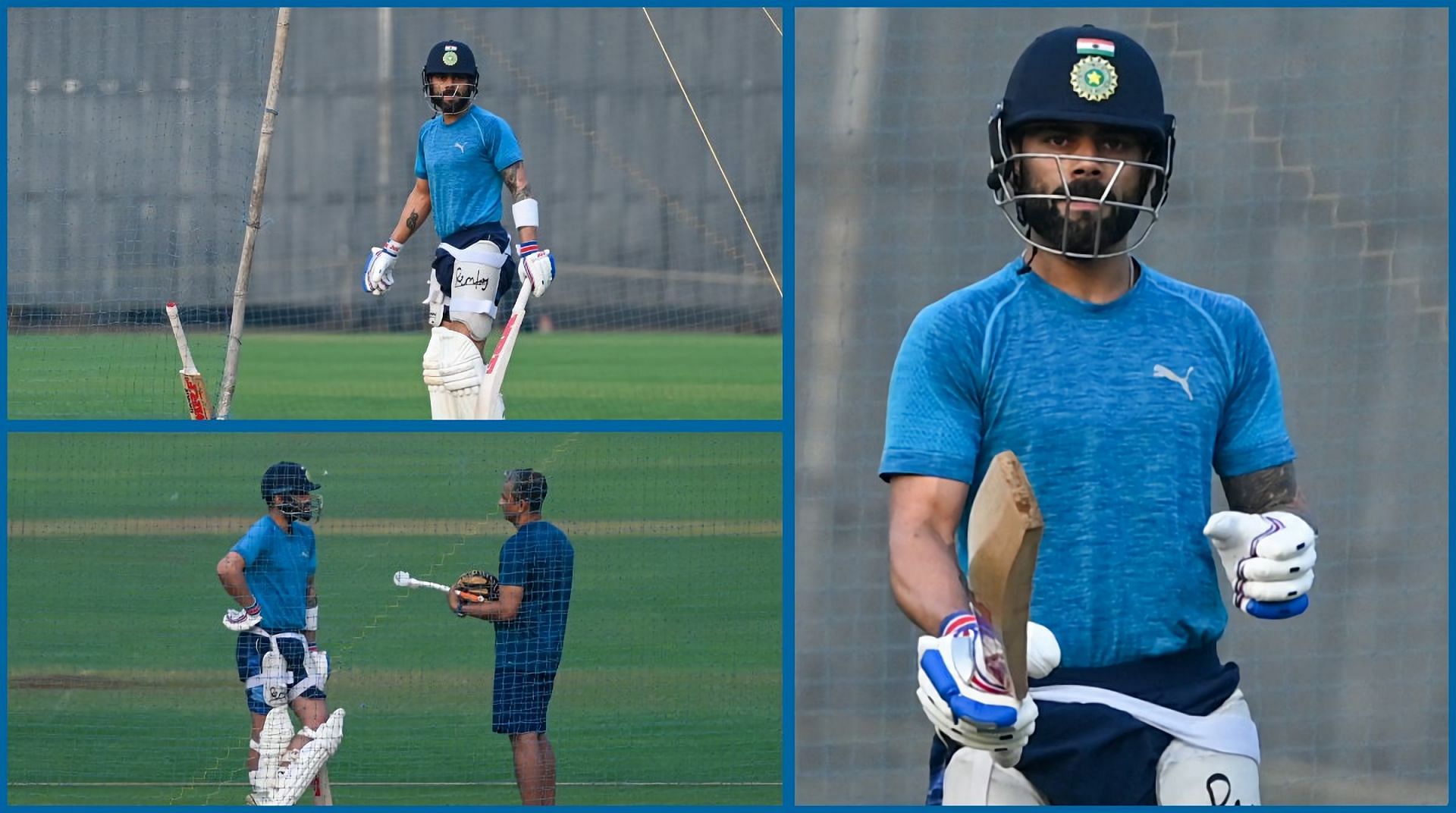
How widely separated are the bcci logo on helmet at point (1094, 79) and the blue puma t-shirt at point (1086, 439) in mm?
314

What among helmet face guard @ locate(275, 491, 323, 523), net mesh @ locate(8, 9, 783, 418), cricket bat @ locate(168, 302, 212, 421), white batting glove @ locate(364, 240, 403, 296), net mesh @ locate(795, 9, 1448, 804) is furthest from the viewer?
net mesh @ locate(8, 9, 783, 418)

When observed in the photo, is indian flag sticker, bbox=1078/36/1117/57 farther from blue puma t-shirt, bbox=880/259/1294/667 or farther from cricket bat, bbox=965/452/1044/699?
cricket bat, bbox=965/452/1044/699

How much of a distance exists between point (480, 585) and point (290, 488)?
0.65m

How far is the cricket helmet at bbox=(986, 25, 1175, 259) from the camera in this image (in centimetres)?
349

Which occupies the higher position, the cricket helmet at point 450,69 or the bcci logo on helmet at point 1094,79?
the cricket helmet at point 450,69

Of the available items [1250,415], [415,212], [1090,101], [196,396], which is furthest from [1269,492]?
[196,396]

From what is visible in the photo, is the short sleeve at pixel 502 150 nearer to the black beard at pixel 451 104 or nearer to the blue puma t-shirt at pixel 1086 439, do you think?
the black beard at pixel 451 104

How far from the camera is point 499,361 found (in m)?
6.64

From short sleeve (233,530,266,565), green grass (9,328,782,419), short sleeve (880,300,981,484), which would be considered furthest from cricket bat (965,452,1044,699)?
green grass (9,328,782,419)

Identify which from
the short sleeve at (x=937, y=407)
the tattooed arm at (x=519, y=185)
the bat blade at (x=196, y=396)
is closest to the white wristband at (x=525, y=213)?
the tattooed arm at (x=519, y=185)

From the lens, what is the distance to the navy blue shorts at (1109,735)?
3.45 meters

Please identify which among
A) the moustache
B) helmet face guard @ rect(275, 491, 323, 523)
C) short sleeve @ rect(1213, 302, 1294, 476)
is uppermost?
the moustache

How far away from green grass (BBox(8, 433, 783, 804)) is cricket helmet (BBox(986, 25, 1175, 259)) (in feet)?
11.5

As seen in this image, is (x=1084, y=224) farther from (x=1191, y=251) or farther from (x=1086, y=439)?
(x=1191, y=251)
